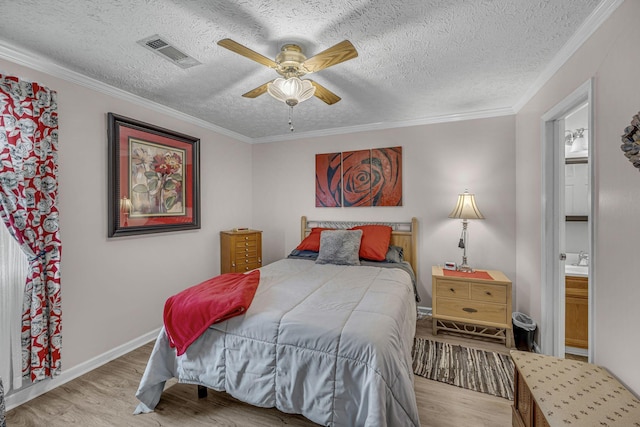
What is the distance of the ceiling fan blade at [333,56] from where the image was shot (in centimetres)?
156

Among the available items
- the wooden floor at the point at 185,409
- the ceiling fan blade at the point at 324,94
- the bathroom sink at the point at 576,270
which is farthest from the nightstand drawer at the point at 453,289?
the ceiling fan blade at the point at 324,94

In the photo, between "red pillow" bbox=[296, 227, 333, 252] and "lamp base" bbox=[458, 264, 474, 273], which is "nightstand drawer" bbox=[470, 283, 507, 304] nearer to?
"lamp base" bbox=[458, 264, 474, 273]

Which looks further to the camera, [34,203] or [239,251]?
[239,251]

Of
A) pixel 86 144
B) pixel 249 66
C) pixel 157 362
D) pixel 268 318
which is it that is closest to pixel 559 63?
pixel 249 66

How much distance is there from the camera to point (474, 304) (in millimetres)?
2850

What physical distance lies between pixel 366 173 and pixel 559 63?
219 centimetres

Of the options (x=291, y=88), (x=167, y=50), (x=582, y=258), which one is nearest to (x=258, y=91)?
(x=291, y=88)

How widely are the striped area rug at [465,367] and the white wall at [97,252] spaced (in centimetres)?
283

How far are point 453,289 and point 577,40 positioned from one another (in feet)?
7.53

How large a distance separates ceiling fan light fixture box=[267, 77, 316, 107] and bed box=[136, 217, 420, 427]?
1.50m

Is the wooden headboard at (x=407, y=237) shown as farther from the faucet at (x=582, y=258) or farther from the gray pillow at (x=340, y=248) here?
the faucet at (x=582, y=258)

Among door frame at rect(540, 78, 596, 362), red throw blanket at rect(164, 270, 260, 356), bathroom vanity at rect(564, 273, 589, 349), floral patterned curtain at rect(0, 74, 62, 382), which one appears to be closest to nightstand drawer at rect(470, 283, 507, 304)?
door frame at rect(540, 78, 596, 362)

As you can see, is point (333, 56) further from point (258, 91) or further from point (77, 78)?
point (77, 78)

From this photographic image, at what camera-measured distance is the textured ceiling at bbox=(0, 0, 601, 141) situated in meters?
1.58
